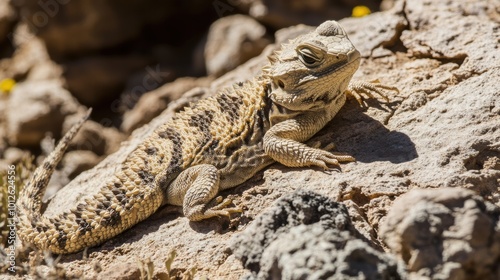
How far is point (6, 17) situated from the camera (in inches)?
520

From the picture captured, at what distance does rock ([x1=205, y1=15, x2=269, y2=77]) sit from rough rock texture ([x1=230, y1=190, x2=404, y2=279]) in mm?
7363

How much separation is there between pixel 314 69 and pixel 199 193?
1541mm

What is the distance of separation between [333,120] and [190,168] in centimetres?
151

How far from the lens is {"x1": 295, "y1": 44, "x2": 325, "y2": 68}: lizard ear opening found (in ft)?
19.5

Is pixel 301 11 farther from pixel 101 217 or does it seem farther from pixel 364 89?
pixel 101 217

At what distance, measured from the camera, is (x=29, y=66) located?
516 inches

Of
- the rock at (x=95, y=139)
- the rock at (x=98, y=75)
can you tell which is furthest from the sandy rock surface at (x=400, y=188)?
the rock at (x=98, y=75)

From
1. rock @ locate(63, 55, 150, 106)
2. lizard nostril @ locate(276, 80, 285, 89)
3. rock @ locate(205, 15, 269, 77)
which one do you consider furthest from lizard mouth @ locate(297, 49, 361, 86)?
rock @ locate(63, 55, 150, 106)

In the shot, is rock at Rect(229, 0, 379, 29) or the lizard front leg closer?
the lizard front leg

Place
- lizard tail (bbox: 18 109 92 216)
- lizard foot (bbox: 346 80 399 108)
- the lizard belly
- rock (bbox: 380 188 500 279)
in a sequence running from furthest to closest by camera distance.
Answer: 1. lizard tail (bbox: 18 109 92 216)
2. lizard foot (bbox: 346 80 399 108)
3. the lizard belly
4. rock (bbox: 380 188 500 279)

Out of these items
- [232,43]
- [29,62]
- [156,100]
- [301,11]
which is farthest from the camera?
[29,62]

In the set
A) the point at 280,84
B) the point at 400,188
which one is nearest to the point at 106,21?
the point at 280,84

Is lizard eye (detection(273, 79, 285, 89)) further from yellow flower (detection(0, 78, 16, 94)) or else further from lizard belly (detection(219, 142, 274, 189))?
yellow flower (detection(0, 78, 16, 94))

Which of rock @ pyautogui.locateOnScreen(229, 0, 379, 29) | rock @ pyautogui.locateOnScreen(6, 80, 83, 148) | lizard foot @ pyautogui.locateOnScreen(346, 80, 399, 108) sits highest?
lizard foot @ pyautogui.locateOnScreen(346, 80, 399, 108)
